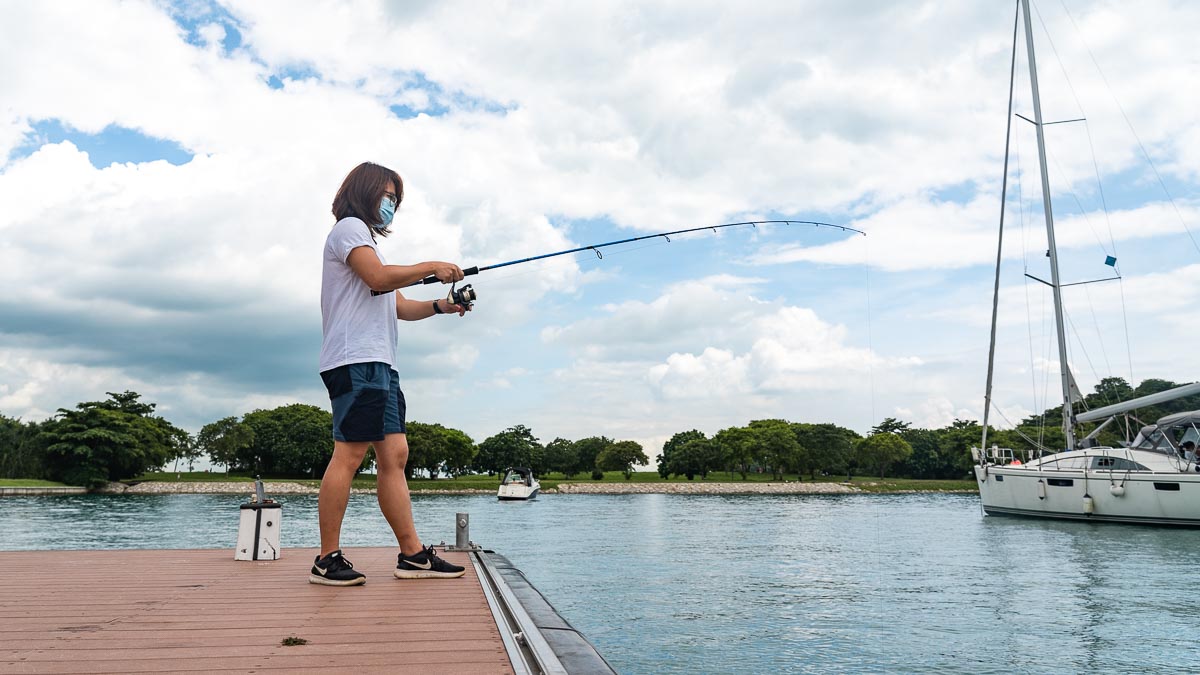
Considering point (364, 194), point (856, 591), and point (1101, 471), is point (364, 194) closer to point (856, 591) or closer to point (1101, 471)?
point (856, 591)

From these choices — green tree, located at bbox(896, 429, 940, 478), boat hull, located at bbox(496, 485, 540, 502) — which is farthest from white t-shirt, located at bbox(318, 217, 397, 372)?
green tree, located at bbox(896, 429, 940, 478)

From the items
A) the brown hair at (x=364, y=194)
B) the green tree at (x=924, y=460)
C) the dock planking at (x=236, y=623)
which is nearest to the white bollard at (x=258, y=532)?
the dock planking at (x=236, y=623)

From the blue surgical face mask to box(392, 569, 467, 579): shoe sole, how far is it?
76.6 inches

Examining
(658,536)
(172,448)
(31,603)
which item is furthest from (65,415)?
(31,603)

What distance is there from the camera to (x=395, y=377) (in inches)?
177

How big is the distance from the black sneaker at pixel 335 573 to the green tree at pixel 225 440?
85341mm

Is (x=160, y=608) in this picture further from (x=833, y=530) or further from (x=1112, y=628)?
(x=833, y=530)

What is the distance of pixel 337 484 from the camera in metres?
4.17

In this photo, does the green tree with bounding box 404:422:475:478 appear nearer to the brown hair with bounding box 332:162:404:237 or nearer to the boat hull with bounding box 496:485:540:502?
the boat hull with bounding box 496:485:540:502

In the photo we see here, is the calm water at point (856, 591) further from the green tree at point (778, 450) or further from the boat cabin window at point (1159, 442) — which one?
the green tree at point (778, 450)

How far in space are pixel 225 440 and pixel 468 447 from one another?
959 inches

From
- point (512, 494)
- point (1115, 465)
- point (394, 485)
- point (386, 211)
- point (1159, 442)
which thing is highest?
point (386, 211)

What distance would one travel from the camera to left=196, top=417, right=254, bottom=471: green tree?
81.6 metres

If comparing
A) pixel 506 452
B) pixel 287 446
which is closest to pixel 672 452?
pixel 506 452
